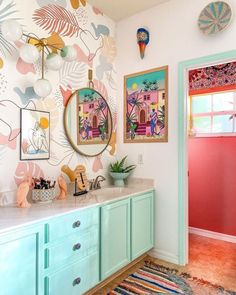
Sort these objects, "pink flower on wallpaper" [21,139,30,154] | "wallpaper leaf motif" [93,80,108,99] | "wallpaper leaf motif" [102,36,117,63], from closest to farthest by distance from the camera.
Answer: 1. "pink flower on wallpaper" [21,139,30,154]
2. "wallpaper leaf motif" [93,80,108,99]
3. "wallpaper leaf motif" [102,36,117,63]

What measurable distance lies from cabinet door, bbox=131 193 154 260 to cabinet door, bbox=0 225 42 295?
1.05m

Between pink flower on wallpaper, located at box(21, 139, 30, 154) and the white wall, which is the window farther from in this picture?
pink flower on wallpaper, located at box(21, 139, 30, 154)

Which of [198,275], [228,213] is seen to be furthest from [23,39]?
[228,213]

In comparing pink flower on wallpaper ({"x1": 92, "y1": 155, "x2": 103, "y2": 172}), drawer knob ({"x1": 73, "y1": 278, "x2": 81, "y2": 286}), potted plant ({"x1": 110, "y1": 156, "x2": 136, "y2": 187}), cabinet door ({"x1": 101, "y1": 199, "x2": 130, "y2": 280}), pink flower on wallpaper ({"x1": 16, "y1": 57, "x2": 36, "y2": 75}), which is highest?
pink flower on wallpaper ({"x1": 16, "y1": 57, "x2": 36, "y2": 75})

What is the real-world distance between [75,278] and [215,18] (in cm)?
249

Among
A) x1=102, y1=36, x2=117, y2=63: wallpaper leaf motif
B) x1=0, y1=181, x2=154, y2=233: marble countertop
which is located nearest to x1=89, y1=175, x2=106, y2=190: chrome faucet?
x1=0, y1=181, x2=154, y2=233: marble countertop

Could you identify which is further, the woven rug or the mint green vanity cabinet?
the woven rug

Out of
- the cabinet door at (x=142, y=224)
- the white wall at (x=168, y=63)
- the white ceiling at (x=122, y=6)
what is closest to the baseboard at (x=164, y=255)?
the white wall at (x=168, y=63)

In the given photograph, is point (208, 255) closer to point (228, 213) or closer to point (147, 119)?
point (228, 213)

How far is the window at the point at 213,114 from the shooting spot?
3.29m

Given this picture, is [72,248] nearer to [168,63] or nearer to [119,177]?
[119,177]

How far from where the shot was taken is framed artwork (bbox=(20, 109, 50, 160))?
2025 mm

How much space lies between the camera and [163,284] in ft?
7.22

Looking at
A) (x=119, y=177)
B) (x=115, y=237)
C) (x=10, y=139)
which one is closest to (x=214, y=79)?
(x=119, y=177)
